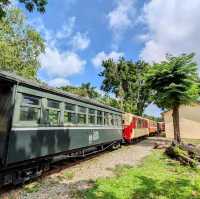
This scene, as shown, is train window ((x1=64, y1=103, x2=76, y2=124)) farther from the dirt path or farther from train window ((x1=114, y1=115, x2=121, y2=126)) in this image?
train window ((x1=114, y1=115, x2=121, y2=126))

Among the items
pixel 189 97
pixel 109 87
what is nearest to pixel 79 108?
pixel 189 97

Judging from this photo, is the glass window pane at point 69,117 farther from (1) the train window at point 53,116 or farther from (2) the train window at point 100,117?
(2) the train window at point 100,117

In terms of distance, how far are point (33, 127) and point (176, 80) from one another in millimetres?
15937

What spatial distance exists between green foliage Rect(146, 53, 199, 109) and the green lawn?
10994 mm

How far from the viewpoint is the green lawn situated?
6.95 meters

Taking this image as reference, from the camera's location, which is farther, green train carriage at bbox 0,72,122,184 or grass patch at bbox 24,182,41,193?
grass patch at bbox 24,182,41,193

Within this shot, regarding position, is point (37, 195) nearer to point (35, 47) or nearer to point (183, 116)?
point (35, 47)

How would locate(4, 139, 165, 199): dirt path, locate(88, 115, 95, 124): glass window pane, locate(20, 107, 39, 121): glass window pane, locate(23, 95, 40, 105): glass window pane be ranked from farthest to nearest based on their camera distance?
locate(88, 115, 95, 124): glass window pane < locate(23, 95, 40, 105): glass window pane < locate(20, 107, 39, 121): glass window pane < locate(4, 139, 165, 199): dirt path

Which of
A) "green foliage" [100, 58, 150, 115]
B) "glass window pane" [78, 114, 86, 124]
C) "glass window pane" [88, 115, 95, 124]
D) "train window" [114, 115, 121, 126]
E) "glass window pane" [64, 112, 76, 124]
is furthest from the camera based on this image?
"green foliage" [100, 58, 150, 115]

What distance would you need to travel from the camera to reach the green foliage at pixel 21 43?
24.5m

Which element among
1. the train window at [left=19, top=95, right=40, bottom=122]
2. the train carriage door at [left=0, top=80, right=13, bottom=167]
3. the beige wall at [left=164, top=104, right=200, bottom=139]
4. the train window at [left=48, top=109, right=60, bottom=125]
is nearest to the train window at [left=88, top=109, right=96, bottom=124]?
the train window at [left=48, top=109, right=60, bottom=125]

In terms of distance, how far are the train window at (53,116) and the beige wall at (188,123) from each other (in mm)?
29881

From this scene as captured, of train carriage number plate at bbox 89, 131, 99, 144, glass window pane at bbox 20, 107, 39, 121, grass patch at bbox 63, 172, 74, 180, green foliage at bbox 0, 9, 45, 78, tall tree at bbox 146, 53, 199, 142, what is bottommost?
grass patch at bbox 63, 172, 74, 180

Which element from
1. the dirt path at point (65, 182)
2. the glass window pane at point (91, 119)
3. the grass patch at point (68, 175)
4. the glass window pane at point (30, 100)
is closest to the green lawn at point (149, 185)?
the dirt path at point (65, 182)
